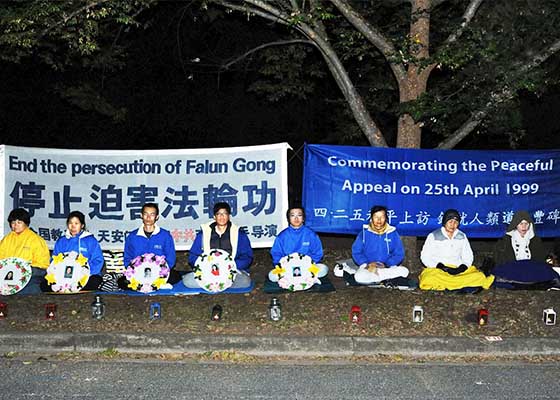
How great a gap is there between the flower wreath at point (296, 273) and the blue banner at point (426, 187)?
1389 mm

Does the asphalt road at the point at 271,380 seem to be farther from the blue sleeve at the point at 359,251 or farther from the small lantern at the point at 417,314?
the blue sleeve at the point at 359,251

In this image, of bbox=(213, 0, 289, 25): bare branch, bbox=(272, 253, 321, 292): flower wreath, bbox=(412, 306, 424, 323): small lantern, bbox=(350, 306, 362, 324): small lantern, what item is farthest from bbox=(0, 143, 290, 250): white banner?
bbox=(412, 306, 424, 323): small lantern

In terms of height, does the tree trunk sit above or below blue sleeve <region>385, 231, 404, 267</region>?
above

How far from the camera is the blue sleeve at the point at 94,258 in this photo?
857 centimetres

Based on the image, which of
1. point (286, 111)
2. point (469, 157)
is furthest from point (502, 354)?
point (286, 111)

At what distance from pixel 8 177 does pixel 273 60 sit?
15.7ft

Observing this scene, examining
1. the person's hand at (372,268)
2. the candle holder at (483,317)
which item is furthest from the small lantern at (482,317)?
the person's hand at (372,268)

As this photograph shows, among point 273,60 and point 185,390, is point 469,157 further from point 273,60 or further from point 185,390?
point 185,390

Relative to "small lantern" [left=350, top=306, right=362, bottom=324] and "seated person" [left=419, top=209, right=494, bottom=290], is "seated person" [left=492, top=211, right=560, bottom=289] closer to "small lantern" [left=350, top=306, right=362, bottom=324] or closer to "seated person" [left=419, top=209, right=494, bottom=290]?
"seated person" [left=419, top=209, right=494, bottom=290]

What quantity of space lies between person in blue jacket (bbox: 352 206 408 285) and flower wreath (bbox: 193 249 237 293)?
5.06ft

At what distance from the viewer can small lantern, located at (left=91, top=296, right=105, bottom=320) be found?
24.7 feet

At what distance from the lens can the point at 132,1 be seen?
961 cm

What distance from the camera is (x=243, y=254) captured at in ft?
29.2

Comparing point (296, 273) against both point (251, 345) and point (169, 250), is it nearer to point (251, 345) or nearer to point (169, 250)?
point (251, 345)
